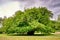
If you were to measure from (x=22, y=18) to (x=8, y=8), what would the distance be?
52 cm

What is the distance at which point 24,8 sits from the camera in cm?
654

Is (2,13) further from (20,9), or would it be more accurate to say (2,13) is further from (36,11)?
(36,11)

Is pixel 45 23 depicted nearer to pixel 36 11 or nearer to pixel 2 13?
pixel 36 11

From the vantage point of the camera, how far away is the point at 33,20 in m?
6.58

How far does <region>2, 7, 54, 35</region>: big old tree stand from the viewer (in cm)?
649

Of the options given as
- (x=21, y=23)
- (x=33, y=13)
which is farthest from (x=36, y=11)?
(x=21, y=23)

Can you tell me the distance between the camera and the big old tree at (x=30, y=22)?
6.49 m

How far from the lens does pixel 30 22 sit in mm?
6609

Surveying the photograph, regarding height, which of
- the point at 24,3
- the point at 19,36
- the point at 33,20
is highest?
the point at 24,3

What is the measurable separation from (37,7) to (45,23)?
56cm

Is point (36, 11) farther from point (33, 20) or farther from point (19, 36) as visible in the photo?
point (19, 36)

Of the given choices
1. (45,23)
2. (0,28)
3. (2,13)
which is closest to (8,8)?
(2,13)

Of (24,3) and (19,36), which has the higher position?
(24,3)

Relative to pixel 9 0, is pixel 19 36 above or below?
below
